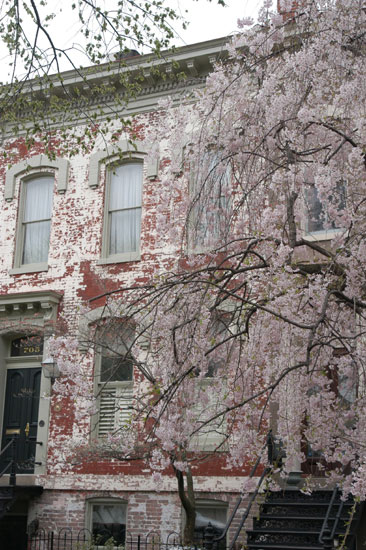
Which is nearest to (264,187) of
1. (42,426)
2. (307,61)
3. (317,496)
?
(307,61)

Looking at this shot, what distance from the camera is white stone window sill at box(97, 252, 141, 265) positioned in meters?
14.8

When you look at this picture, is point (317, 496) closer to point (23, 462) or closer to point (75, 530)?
point (75, 530)

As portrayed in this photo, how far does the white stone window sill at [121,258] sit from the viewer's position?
584 inches

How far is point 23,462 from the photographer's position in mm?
14930

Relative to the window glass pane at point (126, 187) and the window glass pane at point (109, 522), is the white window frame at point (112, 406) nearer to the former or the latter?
the window glass pane at point (109, 522)

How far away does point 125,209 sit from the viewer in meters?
15.5

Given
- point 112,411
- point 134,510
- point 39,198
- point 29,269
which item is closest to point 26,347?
point 29,269

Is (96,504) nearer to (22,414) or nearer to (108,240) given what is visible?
(22,414)

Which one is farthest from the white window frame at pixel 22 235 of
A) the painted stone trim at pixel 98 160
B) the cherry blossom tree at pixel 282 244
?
the cherry blossom tree at pixel 282 244

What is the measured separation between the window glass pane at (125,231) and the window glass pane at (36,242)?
1582 mm

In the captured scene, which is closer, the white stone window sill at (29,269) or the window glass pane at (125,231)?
the window glass pane at (125,231)

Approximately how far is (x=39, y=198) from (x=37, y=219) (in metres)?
0.51

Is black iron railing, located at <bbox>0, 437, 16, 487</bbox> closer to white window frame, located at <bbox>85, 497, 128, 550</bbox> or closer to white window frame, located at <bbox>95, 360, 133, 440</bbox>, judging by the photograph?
white window frame, located at <bbox>85, 497, 128, 550</bbox>

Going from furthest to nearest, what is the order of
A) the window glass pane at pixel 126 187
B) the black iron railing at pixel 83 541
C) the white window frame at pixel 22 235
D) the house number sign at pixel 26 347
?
the white window frame at pixel 22 235 → the window glass pane at pixel 126 187 → the house number sign at pixel 26 347 → the black iron railing at pixel 83 541
